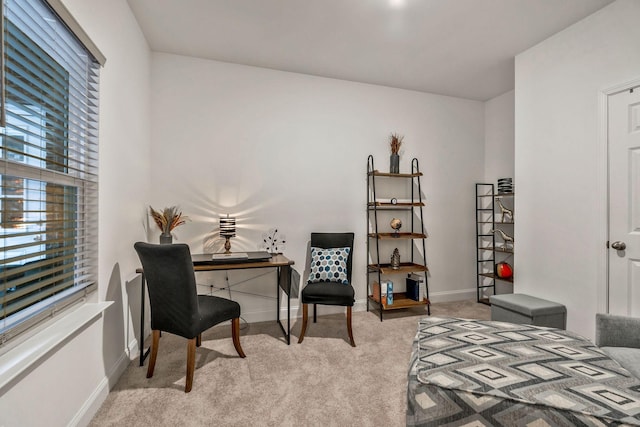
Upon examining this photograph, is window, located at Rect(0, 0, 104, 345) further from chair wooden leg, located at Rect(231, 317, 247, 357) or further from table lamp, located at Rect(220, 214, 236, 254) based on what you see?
table lamp, located at Rect(220, 214, 236, 254)

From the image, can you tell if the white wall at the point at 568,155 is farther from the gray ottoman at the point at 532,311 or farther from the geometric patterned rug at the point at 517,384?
the geometric patterned rug at the point at 517,384

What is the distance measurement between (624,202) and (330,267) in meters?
2.37

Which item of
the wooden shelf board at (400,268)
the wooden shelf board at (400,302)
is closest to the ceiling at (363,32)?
the wooden shelf board at (400,268)

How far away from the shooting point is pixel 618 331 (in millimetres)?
1683

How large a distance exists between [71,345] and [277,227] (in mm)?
2069

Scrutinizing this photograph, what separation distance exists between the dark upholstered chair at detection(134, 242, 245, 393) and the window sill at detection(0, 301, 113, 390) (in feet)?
1.25

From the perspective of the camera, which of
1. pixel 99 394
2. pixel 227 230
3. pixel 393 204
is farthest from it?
pixel 393 204

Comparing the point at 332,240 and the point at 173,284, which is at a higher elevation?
the point at 332,240

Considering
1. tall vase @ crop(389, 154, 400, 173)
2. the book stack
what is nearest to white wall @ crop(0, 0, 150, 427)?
tall vase @ crop(389, 154, 400, 173)

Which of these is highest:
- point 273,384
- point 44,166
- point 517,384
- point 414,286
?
point 44,166

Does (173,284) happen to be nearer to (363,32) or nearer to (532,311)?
(363,32)

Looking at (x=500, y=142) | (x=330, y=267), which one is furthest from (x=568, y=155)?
(x=330, y=267)

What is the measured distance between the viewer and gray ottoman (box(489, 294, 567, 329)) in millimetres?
2521

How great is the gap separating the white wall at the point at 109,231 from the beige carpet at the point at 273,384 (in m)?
0.26
